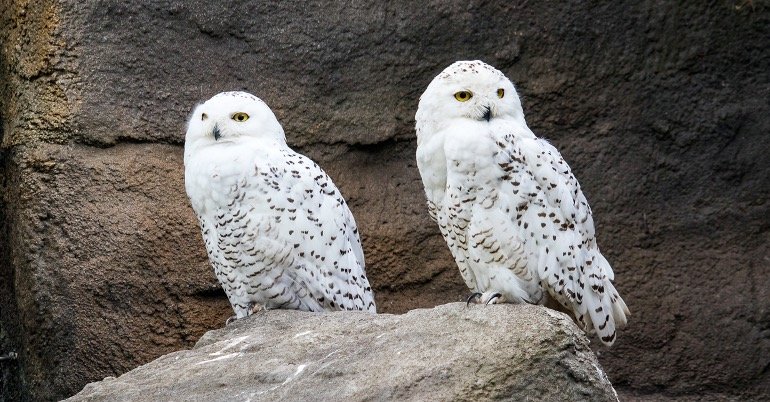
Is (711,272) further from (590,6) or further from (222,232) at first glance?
(222,232)

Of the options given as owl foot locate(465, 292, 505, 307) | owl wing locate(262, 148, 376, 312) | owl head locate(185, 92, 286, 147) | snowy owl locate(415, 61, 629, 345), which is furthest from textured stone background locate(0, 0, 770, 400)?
owl foot locate(465, 292, 505, 307)

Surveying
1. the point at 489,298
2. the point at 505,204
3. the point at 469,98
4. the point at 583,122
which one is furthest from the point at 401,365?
the point at 583,122

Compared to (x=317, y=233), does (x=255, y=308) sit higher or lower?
lower

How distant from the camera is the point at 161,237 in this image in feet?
19.7

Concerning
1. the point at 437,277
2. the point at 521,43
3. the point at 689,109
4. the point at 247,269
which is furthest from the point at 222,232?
the point at 689,109

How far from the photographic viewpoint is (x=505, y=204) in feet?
15.3

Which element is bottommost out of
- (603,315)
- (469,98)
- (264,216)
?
(603,315)

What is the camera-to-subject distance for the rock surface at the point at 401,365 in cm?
382

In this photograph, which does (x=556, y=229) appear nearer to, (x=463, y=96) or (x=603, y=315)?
(x=603, y=315)

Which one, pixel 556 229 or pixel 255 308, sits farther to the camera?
pixel 255 308

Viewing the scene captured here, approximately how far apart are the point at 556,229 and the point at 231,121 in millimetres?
1448

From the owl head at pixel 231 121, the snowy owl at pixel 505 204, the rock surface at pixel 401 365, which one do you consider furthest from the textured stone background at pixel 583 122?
the rock surface at pixel 401 365

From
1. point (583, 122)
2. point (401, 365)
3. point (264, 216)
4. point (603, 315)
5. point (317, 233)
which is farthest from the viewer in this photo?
point (583, 122)

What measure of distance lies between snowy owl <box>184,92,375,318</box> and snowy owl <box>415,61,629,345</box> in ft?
1.92
